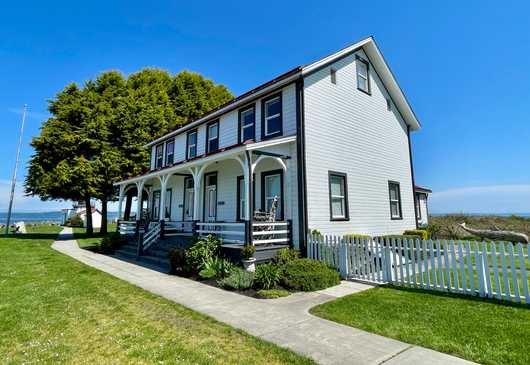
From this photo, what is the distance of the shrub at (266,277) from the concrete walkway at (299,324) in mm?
734

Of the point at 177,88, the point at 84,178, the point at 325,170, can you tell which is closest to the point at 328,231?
the point at 325,170

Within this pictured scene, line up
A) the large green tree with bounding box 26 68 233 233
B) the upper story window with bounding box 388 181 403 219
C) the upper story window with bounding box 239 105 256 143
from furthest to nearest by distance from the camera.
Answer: the large green tree with bounding box 26 68 233 233, the upper story window with bounding box 388 181 403 219, the upper story window with bounding box 239 105 256 143

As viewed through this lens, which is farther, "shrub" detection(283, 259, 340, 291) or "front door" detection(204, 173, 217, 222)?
"front door" detection(204, 173, 217, 222)

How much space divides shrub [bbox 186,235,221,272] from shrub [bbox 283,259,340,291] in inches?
110

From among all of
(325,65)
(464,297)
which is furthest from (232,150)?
(464,297)

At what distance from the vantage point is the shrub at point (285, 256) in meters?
9.08

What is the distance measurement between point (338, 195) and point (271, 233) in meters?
3.76

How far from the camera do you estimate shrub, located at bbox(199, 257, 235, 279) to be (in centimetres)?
862

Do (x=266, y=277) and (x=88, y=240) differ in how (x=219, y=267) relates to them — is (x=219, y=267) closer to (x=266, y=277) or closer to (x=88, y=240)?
(x=266, y=277)

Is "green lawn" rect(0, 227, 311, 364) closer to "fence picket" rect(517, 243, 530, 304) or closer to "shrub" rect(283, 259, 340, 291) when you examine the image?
"shrub" rect(283, 259, 340, 291)

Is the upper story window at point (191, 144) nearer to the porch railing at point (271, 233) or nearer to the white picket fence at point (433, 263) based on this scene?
the porch railing at point (271, 233)

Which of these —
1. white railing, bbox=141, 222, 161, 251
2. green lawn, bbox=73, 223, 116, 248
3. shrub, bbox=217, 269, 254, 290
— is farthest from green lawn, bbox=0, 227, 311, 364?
green lawn, bbox=73, 223, 116, 248

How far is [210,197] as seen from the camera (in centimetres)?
1421

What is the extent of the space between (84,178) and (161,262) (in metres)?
14.2
